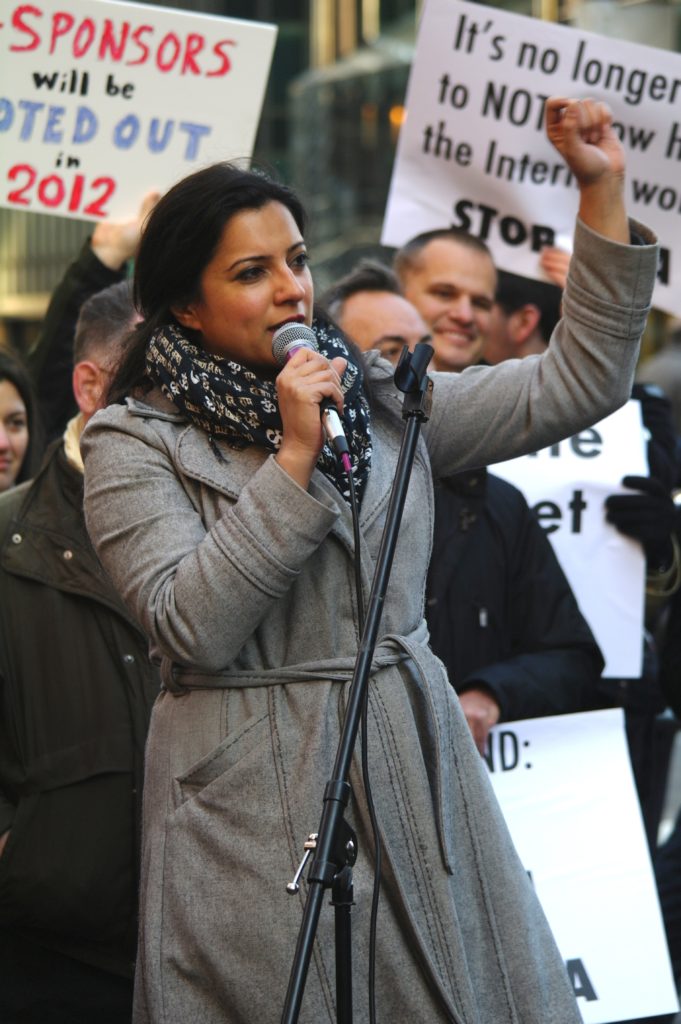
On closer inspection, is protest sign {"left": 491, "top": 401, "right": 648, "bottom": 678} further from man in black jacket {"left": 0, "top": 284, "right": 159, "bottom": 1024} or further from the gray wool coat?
the gray wool coat

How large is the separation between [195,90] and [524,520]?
1.71m

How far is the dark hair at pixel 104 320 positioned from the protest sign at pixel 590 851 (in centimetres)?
138

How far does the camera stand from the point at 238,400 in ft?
8.59

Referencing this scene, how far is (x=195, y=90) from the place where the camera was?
4.81 meters

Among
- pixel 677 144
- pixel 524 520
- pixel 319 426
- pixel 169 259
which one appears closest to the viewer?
pixel 319 426

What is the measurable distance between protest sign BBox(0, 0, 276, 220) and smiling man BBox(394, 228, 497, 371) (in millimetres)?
665

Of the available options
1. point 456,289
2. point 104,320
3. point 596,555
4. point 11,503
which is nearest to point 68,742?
point 11,503

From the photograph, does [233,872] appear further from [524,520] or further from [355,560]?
[524,520]

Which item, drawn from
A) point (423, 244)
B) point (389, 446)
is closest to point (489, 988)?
point (389, 446)

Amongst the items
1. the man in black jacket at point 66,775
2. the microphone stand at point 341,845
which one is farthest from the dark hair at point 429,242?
the microphone stand at point 341,845

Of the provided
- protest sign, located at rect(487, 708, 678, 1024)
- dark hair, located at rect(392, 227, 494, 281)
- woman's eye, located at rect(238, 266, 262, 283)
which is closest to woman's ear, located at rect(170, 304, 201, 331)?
woman's eye, located at rect(238, 266, 262, 283)

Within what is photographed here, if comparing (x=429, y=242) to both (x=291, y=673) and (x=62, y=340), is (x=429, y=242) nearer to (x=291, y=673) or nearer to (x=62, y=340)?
(x=62, y=340)

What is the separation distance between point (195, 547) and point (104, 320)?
5.42ft

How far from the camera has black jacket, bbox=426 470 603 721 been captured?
3.97 meters
